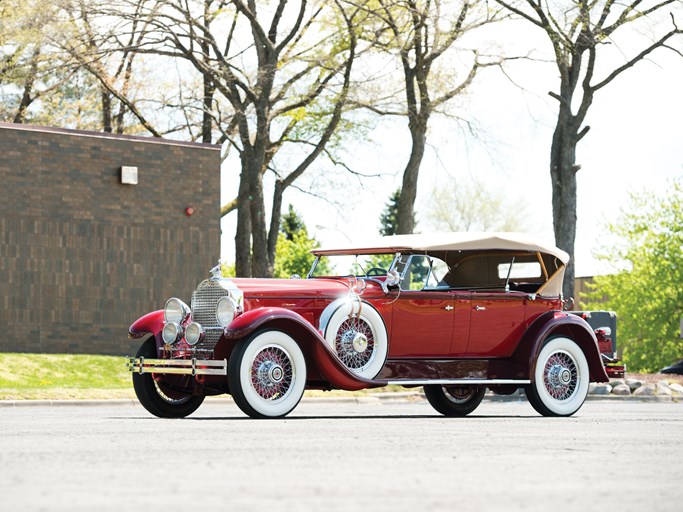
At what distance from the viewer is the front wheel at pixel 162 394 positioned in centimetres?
1395

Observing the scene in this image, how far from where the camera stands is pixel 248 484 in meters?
7.08

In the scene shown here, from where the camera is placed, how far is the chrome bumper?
12.8 m

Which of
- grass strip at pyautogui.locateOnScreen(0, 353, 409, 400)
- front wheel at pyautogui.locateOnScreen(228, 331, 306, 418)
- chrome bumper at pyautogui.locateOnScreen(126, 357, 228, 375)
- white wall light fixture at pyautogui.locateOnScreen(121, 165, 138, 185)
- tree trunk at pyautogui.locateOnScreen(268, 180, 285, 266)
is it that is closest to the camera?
front wheel at pyautogui.locateOnScreen(228, 331, 306, 418)

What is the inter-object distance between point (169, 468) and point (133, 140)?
20587mm

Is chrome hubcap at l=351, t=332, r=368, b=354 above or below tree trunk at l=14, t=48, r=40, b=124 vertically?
below

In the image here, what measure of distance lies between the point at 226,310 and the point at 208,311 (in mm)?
491

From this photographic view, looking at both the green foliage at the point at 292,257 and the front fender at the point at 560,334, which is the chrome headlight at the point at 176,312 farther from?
the green foliage at the point at 292,257

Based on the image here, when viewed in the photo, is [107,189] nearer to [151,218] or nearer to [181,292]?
[151,218]

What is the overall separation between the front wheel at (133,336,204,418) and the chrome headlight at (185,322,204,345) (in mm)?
776

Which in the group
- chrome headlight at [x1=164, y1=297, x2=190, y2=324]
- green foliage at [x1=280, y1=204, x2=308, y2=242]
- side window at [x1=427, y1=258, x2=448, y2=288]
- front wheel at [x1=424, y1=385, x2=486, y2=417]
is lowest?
front wheel at [x1=424, y1=385, x2=486, y2=417]

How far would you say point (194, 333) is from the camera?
13312mm

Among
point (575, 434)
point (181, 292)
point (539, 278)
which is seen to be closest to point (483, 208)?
point (181, 292)

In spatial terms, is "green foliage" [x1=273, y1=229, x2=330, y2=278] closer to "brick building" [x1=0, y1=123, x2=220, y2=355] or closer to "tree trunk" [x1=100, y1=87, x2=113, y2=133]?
"tree trunk" [x1=100, y1=87, x2=113, y2=133]

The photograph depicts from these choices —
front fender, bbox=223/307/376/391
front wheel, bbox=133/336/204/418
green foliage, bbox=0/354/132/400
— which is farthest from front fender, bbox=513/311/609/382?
green foliage, bbox=0/354/132/400
